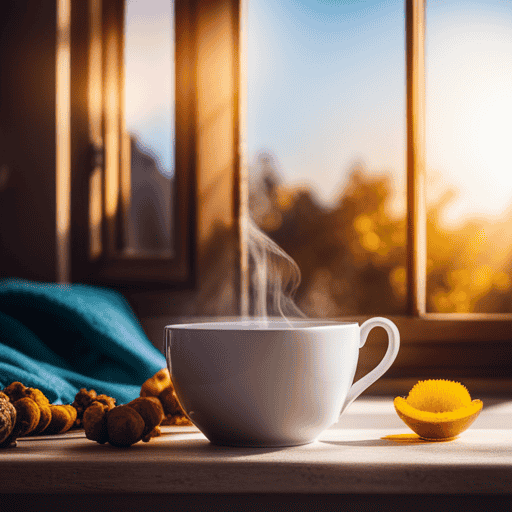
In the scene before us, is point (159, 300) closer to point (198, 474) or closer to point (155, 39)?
point (155, 39)

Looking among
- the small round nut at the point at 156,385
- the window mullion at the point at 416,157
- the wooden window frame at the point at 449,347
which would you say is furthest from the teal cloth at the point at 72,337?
the window mullion at the point at 416,157

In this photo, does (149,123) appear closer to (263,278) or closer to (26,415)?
(263,278)

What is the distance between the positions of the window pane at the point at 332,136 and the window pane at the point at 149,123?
0.76 m

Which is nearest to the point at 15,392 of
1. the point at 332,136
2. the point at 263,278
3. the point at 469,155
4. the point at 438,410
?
the point at 438,410

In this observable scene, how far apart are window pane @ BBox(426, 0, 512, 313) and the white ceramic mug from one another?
1.97 feet

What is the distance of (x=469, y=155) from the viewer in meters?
1.42

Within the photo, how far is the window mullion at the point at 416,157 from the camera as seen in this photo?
96cm

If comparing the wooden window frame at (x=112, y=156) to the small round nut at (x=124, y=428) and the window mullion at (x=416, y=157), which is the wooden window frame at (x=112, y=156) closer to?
the window mullion at (x=416, y=157)

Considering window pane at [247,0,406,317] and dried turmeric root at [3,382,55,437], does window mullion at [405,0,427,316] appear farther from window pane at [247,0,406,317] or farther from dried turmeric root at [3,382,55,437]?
window pane at [247,0,406,317]

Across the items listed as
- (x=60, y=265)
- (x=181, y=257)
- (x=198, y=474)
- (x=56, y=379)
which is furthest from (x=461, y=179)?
(x=198, y=474)

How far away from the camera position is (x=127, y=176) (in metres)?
1.02

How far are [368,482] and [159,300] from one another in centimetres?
65

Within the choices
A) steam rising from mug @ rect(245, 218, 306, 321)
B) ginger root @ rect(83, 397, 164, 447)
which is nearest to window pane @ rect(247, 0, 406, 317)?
steam rising from mug @ rect(245, 218, 306, 321)

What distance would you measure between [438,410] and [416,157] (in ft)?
1.86
